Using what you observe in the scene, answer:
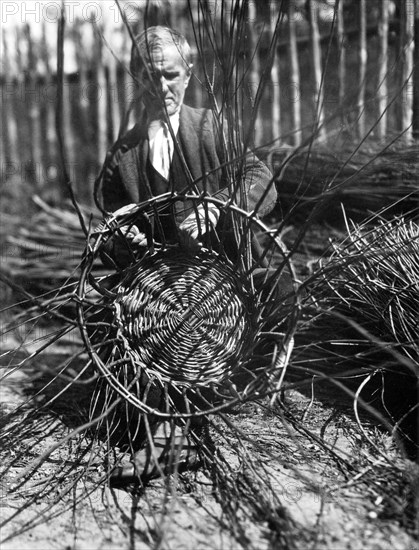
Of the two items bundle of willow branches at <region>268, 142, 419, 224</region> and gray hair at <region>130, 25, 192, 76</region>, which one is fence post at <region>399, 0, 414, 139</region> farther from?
gray hair at <region>130, 25, 192, 76</region>

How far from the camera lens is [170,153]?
1458 mm

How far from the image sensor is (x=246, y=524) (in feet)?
3.35

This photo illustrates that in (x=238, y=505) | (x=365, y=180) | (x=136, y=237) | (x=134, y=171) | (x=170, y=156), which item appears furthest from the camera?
(x=365, y=180)

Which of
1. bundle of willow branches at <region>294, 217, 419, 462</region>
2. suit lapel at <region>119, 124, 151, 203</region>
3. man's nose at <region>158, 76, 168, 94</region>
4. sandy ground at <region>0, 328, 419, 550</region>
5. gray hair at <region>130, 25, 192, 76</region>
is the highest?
gray hair at <region>130, 25, 192, 76</region>

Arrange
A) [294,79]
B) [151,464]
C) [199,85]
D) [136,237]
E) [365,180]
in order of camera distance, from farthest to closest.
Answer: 1. [294,79]
2. [199,85]
3. [365,180]
4. [136,237]
5. [151,464]

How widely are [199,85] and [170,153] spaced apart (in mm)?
980

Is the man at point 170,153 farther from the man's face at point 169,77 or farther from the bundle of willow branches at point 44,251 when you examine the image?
the bundle of willow branches at point 44,251

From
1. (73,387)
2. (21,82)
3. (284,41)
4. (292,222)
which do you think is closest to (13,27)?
(21,82)

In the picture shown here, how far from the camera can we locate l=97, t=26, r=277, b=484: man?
135 centimetres

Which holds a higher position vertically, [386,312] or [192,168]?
[192,168]

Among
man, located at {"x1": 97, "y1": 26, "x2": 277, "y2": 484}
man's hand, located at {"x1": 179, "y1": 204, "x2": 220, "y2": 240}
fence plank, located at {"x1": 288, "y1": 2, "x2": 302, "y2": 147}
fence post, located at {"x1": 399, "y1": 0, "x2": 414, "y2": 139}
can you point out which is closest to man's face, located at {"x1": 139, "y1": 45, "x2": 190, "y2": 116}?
man, located at {"x1": 97, "y1": 26, "x2": 277, "y2": 484}

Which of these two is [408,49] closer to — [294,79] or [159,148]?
[294,79]

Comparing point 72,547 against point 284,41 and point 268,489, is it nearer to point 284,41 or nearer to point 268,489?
point 268,489

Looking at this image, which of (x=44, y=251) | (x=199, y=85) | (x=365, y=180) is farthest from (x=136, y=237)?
(x=44, y=251)
